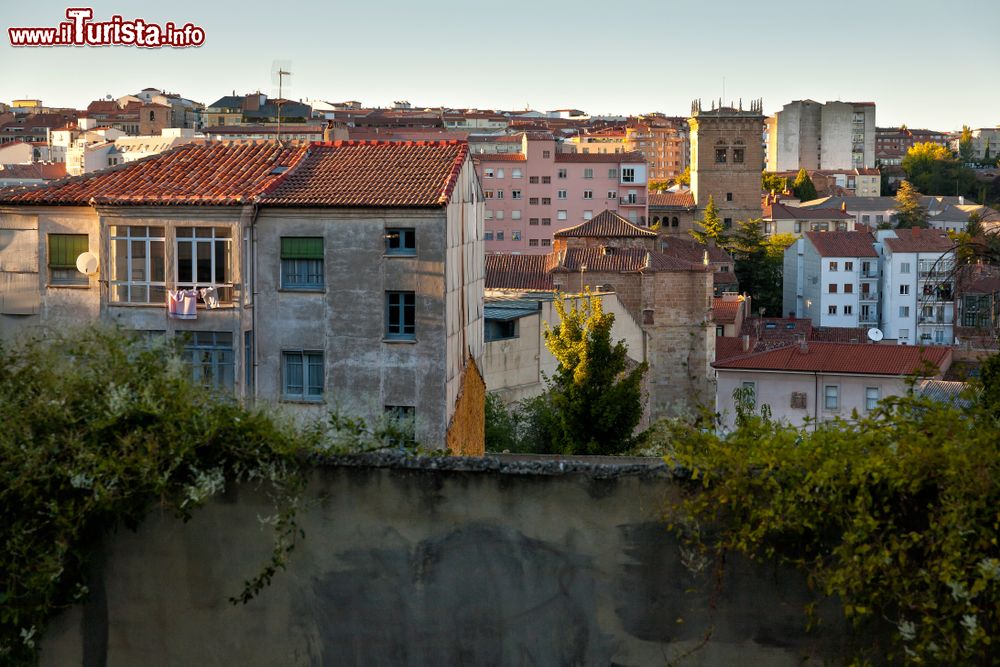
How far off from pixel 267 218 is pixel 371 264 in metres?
1.59

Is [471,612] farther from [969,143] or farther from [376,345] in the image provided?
[969,143]

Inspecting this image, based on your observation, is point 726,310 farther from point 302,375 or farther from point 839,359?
point 302,375

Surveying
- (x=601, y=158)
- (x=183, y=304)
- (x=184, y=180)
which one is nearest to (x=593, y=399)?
(x=183, y=304)

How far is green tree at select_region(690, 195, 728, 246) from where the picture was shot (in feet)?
311

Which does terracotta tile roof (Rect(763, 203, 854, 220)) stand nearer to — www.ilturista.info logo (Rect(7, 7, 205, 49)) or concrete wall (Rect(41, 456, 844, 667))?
www.ilturista.info logo (Rect(7, 7, 205, 49))

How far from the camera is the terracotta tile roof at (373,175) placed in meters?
17.8

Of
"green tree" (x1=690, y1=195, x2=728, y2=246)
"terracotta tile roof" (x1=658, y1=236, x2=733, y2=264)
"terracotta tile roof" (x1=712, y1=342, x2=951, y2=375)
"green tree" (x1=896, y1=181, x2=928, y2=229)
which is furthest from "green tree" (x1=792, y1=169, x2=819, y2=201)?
"terracotta tile roof" (x1=712, y1=342, x2=951, y2=375)

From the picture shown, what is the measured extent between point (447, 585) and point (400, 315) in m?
10.8

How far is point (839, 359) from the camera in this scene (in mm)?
41125

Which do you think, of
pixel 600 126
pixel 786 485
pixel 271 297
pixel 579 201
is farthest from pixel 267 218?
pixel 600 126

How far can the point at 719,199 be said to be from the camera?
347 ft

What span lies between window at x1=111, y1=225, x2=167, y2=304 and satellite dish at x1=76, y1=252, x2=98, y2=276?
300 millimetres

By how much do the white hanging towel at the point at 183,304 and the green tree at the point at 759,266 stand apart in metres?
70.1

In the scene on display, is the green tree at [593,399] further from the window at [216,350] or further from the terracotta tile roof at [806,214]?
the terracotta tile roof at [806,214]
